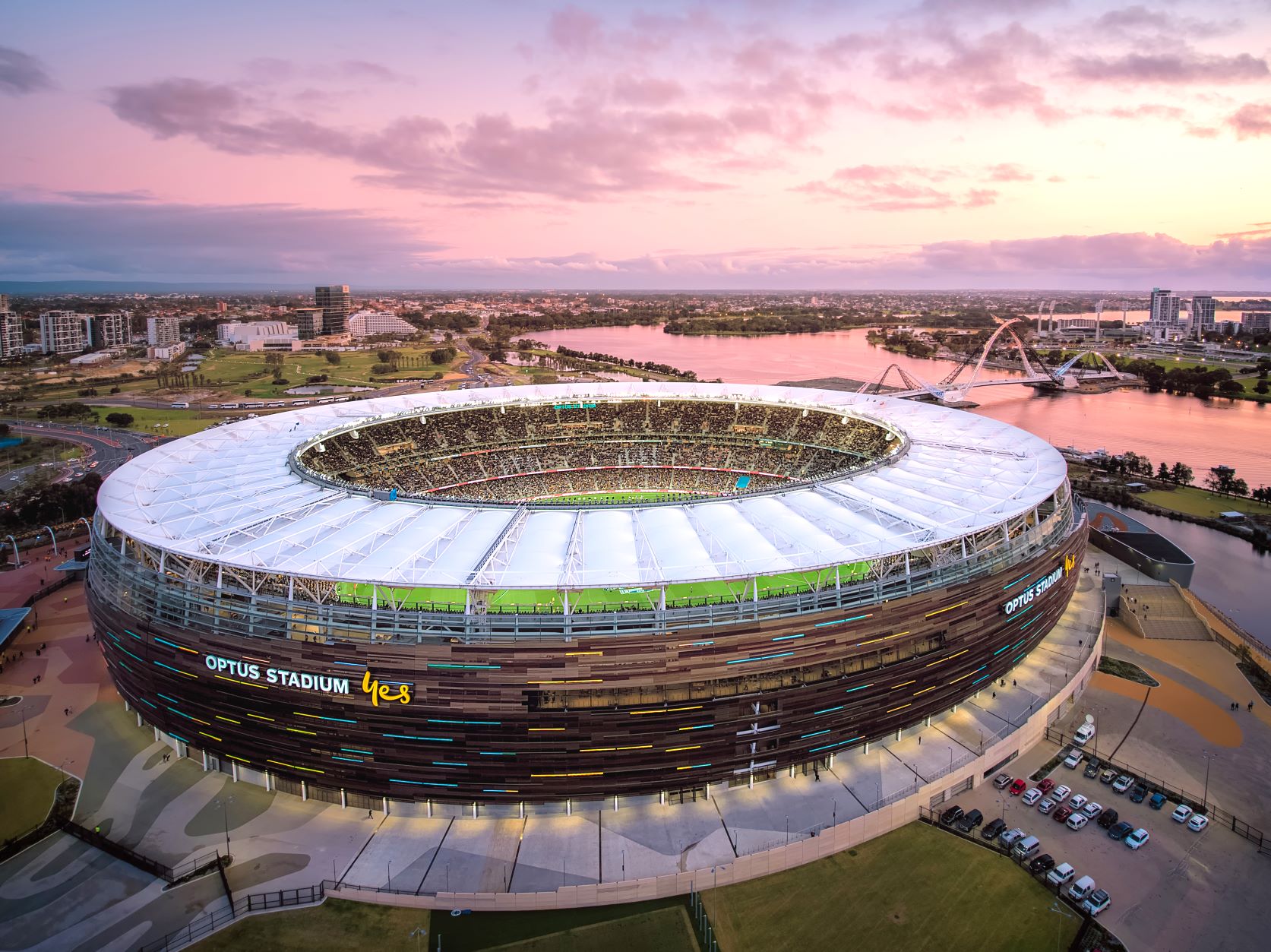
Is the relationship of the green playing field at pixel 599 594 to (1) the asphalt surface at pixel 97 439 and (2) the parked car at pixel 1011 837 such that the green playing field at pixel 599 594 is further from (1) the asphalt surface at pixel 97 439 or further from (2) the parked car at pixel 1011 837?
(1) the asphalt surface at pixel 97 439

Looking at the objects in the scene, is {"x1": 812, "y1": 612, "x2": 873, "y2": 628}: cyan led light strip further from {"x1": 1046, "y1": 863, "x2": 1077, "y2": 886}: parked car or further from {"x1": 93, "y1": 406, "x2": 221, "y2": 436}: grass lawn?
{"x1": 93, "y1": 406, "x2": 221, "y2": 436}: grass lawn

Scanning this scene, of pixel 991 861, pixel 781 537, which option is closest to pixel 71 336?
pixel 781 537

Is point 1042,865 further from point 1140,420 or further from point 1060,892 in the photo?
point 1140,420

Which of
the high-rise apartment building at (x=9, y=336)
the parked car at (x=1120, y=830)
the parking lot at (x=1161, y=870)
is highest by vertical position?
the high-rise apartment building at (x=9, y=336)

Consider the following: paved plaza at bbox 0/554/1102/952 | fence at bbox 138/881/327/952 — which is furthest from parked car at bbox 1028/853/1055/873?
fence at bbox 138/881/327/952

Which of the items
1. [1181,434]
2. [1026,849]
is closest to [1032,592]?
[1026,849]

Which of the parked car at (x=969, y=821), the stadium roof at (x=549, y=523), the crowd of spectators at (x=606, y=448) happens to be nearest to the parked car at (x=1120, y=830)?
the parked car at (x=969, y=821)

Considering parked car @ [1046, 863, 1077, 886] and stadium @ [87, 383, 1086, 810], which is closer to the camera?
parked car @ [1046, 863, 1077, 886]
